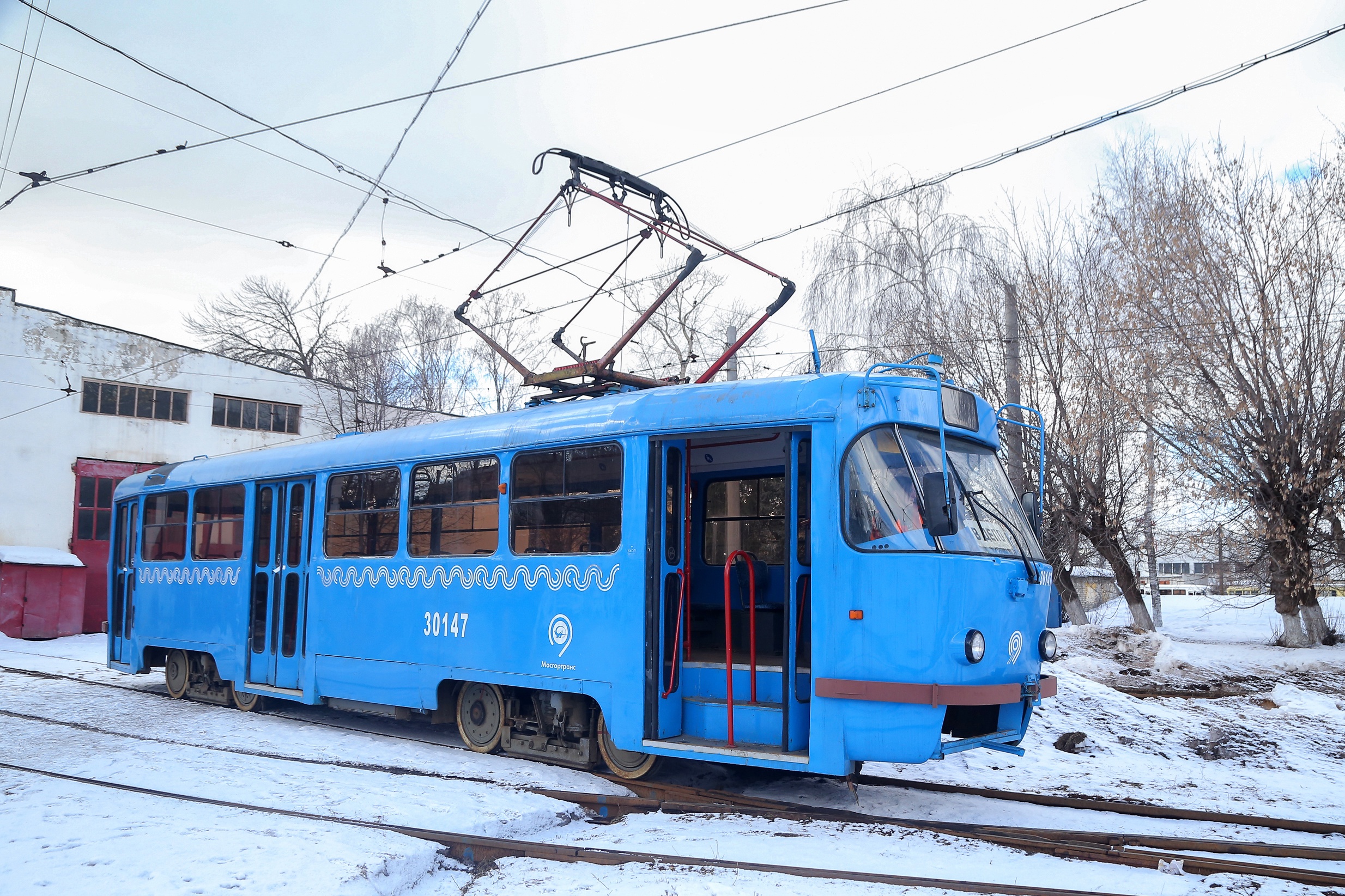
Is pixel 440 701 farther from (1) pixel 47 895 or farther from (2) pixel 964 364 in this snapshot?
(2) pixel 964 364

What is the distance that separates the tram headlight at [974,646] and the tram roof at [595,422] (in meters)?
1.68

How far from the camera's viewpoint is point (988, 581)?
6.41 meters

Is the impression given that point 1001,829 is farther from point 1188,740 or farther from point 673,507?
point 1188,740

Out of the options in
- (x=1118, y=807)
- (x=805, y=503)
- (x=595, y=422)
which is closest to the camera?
(x=1118, y=807)

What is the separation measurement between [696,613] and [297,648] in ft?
16.0

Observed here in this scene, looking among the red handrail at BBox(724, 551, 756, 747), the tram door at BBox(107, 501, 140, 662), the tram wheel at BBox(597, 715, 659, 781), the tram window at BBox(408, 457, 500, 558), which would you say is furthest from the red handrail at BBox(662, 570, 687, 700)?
the tram door at BBox(107, 501, 140, 662)

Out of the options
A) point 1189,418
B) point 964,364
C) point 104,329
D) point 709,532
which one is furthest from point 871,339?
point 104,329

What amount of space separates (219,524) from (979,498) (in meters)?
9.33

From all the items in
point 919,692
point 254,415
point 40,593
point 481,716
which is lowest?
point 481,716

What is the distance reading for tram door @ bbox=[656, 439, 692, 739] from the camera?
720 centimetres

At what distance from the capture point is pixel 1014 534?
695 centimetres

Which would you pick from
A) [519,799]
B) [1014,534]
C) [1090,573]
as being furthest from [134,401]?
[1090,573]

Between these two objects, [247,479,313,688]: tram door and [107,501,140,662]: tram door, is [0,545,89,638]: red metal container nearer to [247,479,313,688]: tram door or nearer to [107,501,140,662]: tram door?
[107,501,140,662]: tram door

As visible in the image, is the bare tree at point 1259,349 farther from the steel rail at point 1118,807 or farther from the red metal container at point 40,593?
the red metal container at point 40,593
